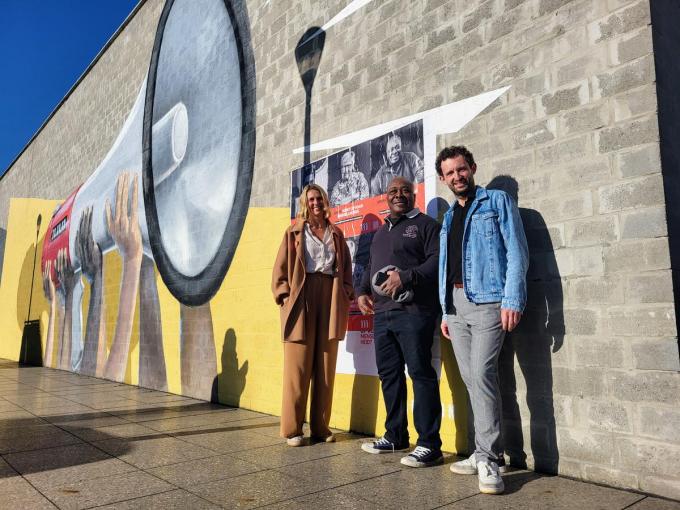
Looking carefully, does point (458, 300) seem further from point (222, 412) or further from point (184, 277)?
point (184, 277)

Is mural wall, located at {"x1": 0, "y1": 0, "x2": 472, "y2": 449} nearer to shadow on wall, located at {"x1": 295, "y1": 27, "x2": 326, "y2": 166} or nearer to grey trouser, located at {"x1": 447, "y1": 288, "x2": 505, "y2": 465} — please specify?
shadow on wall, located at {"x1": 295, "y1": 27, "x2": 326, "y2": 166}

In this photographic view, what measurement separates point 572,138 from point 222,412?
13.1 ft

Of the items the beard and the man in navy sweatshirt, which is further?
the man in navy sweatshirt

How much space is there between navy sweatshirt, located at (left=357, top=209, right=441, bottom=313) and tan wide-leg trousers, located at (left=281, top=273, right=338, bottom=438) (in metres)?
0.48

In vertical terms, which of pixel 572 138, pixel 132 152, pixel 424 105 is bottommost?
pixel 572 138

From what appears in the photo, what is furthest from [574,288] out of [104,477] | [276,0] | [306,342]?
[276,0]

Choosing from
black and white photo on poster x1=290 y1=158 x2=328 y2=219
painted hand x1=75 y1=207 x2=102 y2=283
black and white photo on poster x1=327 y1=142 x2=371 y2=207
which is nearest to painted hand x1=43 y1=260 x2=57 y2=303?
painted hand x1=75 y1=207 x2=102 y2=283

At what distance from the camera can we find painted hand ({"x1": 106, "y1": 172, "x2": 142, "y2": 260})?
828cm

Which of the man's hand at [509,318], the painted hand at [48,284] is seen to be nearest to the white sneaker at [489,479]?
the man's hand at [509,318]

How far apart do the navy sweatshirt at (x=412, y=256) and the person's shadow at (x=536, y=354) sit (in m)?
0.54

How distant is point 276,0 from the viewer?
5.76 meters

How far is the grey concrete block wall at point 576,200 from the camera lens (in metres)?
2.61

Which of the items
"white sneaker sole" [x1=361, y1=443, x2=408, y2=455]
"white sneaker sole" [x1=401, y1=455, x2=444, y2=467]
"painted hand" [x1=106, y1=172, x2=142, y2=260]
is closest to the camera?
"white sneaker sole" [x1=401, y1=455, x2=444, y2=467]

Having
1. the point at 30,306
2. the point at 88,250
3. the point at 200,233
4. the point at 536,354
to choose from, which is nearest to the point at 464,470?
the point at 536,354
